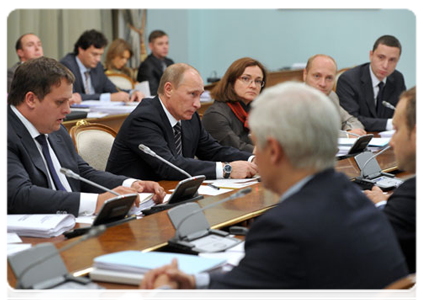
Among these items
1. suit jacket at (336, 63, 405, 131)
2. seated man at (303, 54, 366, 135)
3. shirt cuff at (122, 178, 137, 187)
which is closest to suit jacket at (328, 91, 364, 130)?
seated man at (303, 54, 366, 135)

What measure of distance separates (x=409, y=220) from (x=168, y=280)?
865mm

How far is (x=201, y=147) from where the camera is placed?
407cm

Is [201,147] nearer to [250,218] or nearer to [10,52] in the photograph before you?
[250,218]

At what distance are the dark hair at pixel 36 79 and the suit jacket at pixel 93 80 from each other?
3.63 meters

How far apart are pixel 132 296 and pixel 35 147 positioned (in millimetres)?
1323

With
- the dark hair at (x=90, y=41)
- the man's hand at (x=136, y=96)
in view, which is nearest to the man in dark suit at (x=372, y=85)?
the man's hand at (x=136, y=96)

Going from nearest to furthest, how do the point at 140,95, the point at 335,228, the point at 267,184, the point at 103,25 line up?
1. the point at 335,228
2. the point at 267,184
3. the point at 140,95
4. the point at 103,25

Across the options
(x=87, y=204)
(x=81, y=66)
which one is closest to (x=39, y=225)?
(x=87, y=204)

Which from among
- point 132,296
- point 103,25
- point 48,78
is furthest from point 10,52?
point 132,296

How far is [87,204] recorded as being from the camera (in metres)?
2.65

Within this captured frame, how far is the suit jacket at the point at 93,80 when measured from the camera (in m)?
6.75

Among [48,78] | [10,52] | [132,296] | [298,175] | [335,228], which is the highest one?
[10,52]

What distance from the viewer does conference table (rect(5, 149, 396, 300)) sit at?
6.18 ft

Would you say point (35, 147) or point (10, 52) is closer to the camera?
point (35, 147)
